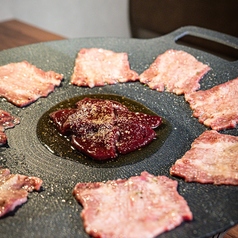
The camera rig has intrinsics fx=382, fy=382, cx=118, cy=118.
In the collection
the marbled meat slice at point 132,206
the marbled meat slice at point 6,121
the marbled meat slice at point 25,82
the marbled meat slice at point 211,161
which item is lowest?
the marbled meat slice at point 6,121

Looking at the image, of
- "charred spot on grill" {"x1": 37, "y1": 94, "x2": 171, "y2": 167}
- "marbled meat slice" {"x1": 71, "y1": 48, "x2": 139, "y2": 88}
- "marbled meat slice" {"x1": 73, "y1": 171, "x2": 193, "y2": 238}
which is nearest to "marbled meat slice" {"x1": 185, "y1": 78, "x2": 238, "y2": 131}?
"charred spot on grill" {"x1": 37, "y1": 94, "x2": 171, "y2": 167}

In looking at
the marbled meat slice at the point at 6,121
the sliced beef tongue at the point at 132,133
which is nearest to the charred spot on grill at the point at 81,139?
the sliced beef tongue at the point at 132,133

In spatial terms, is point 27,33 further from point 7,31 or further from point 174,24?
point 174,24

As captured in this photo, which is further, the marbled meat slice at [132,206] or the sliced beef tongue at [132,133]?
the sliced beef tongue at [132,133]

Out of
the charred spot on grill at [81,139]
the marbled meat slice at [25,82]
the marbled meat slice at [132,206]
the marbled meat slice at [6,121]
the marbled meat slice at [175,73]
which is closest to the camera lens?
the marbled meat slice at [132,206]

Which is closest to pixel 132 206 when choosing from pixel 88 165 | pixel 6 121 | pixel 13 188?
pixel 88 165

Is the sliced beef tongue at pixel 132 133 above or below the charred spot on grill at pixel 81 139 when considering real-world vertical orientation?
above

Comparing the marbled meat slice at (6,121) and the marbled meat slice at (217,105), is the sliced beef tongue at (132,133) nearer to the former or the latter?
the marbled meat slice at (217,105)

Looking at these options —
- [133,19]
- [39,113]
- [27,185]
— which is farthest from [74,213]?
[133,19]
